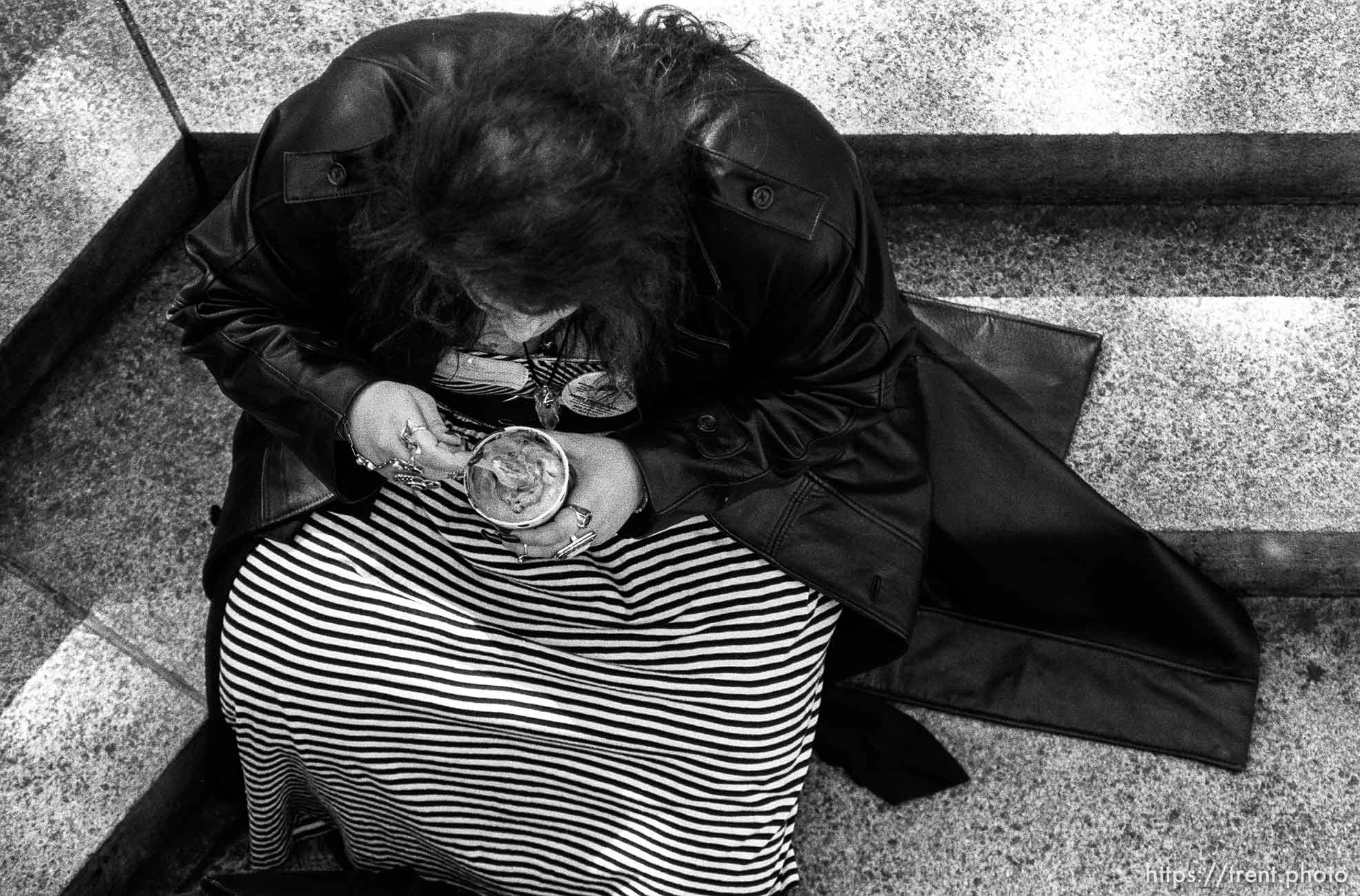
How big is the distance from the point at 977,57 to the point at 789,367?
45.8 inches

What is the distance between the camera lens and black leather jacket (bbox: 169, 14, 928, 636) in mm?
1807

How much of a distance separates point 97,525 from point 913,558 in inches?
67.0

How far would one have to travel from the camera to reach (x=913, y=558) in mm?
2279

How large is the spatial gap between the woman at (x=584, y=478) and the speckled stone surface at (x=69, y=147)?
70cm

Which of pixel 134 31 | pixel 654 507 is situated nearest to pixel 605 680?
pixel 654 507

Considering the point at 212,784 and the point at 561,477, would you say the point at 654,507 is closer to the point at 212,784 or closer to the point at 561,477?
the point at 561,477

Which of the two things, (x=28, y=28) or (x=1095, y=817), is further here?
(x=28, y=28)

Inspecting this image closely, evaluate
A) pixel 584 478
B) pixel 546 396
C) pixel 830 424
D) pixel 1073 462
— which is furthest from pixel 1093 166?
pixel 584 478

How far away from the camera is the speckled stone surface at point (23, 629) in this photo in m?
2.56

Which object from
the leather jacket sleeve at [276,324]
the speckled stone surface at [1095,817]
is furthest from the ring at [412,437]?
the speckled stone surface at [1095,817]

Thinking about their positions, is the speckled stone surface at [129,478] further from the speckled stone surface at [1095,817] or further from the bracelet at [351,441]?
the speckled stone surface at [1095,817]

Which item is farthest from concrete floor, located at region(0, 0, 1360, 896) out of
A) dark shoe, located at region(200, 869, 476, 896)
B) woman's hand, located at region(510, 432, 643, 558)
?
woman's hand, located at region(510, 432, 643, 558)

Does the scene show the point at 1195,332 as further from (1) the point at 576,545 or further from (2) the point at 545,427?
(1) the point at 576,545

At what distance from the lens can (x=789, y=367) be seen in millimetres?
2014
